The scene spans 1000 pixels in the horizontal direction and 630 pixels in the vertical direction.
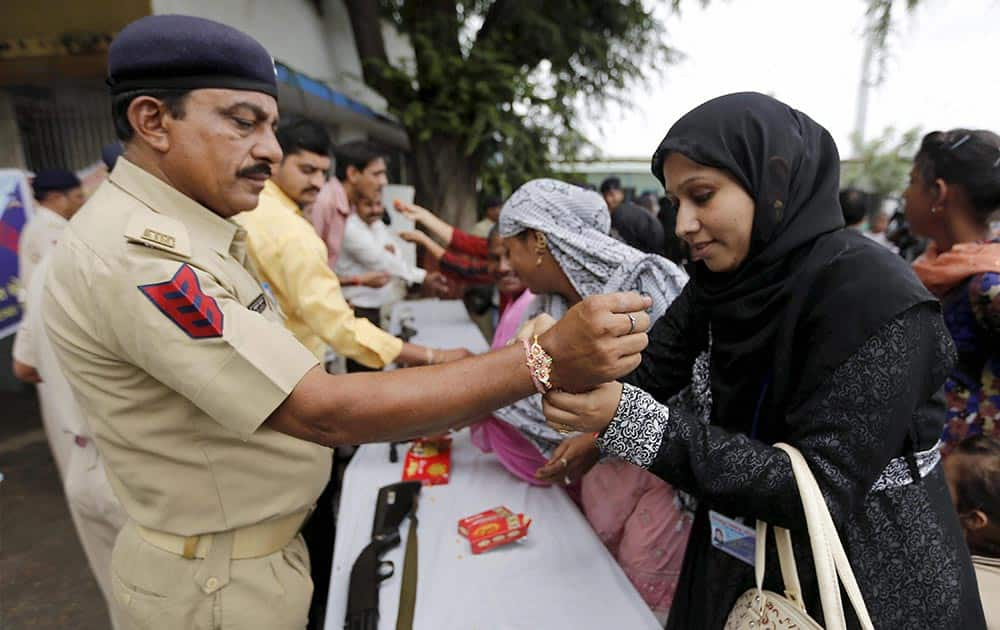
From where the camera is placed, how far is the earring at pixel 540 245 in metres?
1.80

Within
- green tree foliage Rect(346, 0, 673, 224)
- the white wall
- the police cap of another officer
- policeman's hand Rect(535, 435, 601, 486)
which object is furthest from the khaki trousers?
green tree foliage Rect(346, 0, 673, 224)

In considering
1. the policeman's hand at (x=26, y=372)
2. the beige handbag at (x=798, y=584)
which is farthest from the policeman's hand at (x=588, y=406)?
the policeman's hand at (x=26, y=372)

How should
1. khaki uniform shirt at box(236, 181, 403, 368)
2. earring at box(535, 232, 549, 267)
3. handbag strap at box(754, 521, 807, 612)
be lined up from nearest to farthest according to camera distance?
handbag strap at box(754, 521, 807, 612) < earring at box(535, 232, 549, 267) < khaki uniform shirt at box(236, 181, 403, 368)

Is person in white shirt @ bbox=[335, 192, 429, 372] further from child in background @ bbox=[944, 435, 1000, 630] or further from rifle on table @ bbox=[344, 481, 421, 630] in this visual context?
child in background @ bbox=[944, 435, 1000, 630]

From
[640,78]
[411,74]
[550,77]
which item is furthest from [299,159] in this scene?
[640,78]

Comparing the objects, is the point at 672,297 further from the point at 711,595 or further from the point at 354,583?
the point at 354,583

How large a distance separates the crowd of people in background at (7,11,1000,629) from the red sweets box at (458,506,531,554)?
0.58 feet

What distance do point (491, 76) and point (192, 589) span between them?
676 cm

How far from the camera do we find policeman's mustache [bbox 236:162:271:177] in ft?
3.78

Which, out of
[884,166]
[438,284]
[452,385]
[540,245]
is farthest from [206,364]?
[884,166]

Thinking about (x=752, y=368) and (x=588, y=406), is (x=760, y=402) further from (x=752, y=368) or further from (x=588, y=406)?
(x=588, y=406)

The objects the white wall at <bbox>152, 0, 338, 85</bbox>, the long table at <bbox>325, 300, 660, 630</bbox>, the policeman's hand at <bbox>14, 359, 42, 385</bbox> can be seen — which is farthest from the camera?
the white wall at <bbox>152, 0, 338, 85</bbox>

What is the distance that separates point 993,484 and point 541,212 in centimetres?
152

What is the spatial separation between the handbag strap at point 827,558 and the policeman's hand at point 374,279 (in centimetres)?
314
